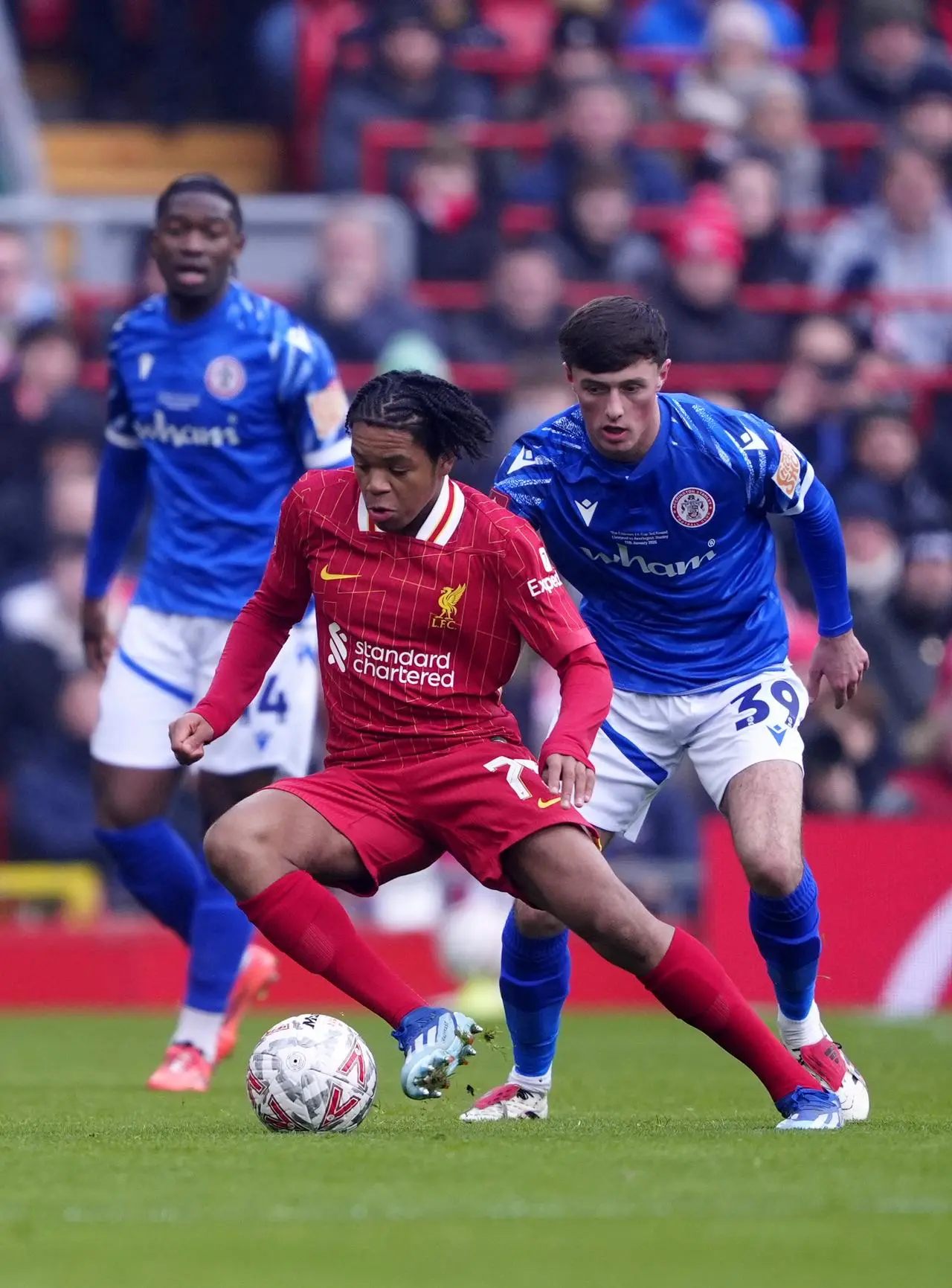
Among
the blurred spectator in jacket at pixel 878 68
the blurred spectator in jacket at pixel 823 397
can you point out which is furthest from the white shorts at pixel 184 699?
the blurred spectator in jacket at pixel 878 68

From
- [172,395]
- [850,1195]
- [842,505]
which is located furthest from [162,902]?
[842,505]

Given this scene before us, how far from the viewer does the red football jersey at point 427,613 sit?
18.8ft

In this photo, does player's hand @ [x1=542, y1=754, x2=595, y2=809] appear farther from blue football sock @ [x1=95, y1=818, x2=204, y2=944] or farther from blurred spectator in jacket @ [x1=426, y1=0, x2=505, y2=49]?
blurred spectator in jacket @ [x1=426, y1=0, x2=505, y2=49]

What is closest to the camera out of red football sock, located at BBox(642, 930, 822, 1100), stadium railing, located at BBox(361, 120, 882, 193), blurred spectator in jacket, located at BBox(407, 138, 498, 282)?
red football sock, located at BBox(642, 930, 822, 1100)

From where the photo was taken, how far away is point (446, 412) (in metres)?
5.72

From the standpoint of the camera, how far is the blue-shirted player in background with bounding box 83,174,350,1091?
7520 mm

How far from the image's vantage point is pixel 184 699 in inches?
301

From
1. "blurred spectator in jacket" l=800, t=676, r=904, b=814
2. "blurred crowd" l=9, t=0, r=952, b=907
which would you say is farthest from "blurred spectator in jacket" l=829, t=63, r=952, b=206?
"blurred spectator in jacket" l=800, t=676, r=904, b=814

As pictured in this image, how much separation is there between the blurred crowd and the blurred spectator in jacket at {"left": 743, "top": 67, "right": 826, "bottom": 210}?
0.02 metres

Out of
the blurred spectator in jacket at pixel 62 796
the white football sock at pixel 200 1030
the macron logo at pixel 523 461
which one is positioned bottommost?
the blurred spectator in jacket at pixel 62 796

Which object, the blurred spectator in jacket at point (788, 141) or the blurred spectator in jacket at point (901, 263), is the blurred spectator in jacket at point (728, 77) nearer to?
the blurred spectator in jacket at point (788, 141)

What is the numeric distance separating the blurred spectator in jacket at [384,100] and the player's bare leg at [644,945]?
1068 cm

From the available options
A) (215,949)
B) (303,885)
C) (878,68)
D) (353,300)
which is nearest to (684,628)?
(303,885)

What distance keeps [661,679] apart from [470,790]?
959mm
